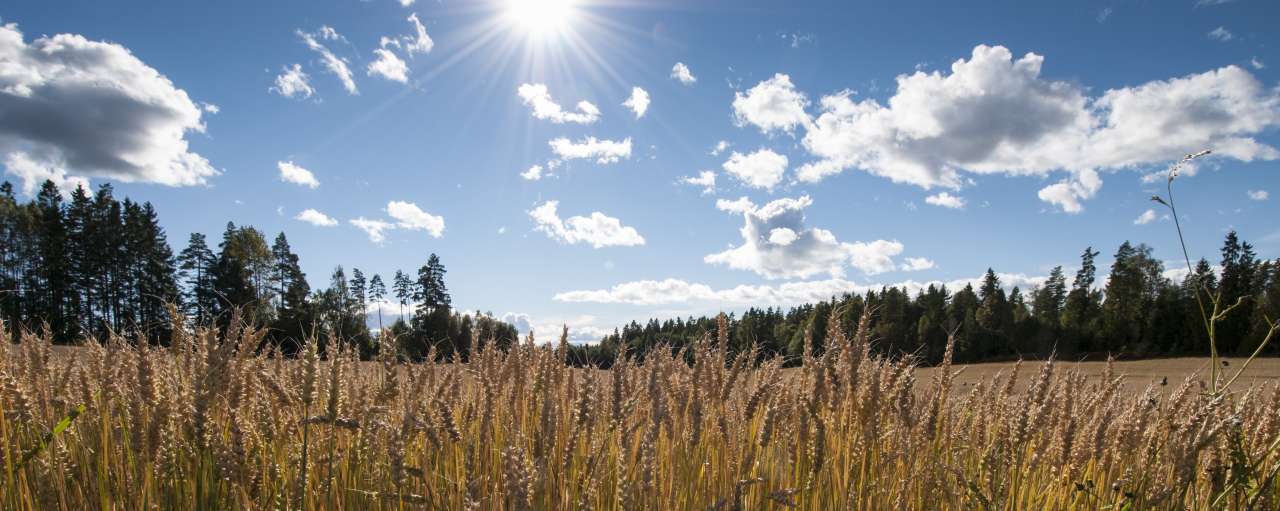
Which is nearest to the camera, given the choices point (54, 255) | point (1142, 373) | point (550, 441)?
point (550, 441)

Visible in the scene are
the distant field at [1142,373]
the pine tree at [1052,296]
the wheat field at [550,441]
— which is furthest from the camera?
the pine tree at [1052,296]

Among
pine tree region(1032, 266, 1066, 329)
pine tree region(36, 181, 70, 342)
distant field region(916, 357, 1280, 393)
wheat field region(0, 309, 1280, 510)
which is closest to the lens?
wheat field region(0, 309, 1280, 510)

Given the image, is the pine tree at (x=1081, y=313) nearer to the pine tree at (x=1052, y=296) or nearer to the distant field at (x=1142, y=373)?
the pine tree at (x=1052, y=296)

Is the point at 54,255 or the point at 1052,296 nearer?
the point at 54,255

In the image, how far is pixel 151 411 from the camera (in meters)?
2.41

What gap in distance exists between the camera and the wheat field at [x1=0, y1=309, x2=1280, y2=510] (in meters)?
2.38

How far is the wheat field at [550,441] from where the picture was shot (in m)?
2.38

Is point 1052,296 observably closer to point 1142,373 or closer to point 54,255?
point 1142,373

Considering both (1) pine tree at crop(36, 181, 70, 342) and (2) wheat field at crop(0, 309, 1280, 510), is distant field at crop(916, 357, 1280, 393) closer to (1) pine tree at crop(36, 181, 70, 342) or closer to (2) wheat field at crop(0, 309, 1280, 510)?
(2) wheat field at crop(0, 309, 1280, 510)

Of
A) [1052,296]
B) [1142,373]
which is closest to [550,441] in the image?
[1142,373]

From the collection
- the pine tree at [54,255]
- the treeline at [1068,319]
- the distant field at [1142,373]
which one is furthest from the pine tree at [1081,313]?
the pine tree at [54,255]

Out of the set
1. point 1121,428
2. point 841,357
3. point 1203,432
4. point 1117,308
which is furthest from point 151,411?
point 1117,308

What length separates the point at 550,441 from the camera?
2572 mm

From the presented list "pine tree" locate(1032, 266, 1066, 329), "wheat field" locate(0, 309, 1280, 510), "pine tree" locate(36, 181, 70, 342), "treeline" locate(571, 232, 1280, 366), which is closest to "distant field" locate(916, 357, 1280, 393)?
"wheat field" locate(0, 309, 1280, 510)
